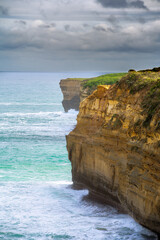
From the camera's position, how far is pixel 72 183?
2978 cm

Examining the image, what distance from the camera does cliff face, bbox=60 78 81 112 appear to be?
83.2 metres

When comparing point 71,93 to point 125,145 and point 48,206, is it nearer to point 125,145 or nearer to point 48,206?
point 48,206

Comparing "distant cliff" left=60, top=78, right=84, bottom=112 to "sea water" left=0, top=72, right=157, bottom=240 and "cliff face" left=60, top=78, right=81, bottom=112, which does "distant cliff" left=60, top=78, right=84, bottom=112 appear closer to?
"cliff face" left=60, top=78, right=81, bottom=112

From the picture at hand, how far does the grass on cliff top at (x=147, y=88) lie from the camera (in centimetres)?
2083

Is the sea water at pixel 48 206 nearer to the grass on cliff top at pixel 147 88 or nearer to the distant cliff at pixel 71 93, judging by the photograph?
the grass on cliff top at pixel 147 88

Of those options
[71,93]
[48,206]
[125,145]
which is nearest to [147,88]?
[125,145]

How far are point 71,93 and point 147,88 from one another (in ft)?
203

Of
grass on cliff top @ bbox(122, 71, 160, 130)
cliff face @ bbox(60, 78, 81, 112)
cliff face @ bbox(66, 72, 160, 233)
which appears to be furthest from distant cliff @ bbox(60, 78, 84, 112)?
grass on cliff top @ bbox(122, 71, 160, 130)

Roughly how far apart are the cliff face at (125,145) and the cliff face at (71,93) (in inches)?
2169

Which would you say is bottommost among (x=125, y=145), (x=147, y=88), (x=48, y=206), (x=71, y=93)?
(x=48, y=206)

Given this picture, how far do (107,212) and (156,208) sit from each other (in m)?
4.88

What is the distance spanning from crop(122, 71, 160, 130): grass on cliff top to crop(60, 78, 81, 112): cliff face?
57.6 metres

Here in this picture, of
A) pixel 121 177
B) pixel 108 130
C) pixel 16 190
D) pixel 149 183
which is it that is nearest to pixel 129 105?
pixel 108 130

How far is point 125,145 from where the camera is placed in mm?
22328
